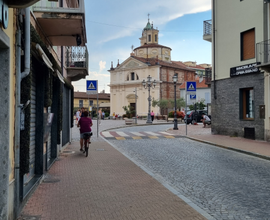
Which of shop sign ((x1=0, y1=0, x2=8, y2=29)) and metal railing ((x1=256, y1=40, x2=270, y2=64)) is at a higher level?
metal railing ((x1=256, y1=40, x2=270, y2=64))

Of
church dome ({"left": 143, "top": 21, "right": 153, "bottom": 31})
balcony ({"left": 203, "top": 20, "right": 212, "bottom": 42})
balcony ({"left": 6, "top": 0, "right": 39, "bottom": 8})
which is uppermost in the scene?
church dome ({"left": 143, "top": 21, "right": 153, "bottom": 31})

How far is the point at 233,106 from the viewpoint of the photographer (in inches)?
718

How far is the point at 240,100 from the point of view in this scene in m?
17.7

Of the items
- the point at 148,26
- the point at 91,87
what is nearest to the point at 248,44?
the point at 91,87

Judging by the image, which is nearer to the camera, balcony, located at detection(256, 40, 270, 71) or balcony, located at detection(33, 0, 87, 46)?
balcony, located at detection(33, 0, 87, 46)

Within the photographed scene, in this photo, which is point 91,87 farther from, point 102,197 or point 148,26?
point 148,26

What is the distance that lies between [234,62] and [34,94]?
1395cm

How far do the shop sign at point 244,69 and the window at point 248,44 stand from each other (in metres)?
0.56

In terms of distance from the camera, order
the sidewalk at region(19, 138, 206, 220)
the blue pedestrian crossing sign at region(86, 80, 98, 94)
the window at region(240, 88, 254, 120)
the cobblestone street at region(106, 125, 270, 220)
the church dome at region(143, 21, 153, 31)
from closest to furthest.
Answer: the sidewalk at region(19, 138, 206, 220) < the cobblestone street at region(106, 125, 270, 220) < the window at region(240, 88, 254, 120) < the blue pedestrian crossing sign at region(86, 80, 98, 94) < the church dome at region(143, 21, 153, 31)

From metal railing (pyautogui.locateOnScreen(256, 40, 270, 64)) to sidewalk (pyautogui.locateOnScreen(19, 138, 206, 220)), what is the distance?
958cm

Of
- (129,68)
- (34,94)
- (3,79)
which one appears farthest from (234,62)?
(129,68)

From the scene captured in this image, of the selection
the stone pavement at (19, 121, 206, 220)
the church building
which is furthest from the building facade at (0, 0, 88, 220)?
the church building

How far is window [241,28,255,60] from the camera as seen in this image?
1681 cm

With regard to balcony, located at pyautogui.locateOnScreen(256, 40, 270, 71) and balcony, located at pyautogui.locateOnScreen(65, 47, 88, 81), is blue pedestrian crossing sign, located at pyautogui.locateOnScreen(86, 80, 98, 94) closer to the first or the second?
balcony, located at pyautogui.locateOnScreen(65, 47, 88, 81)
